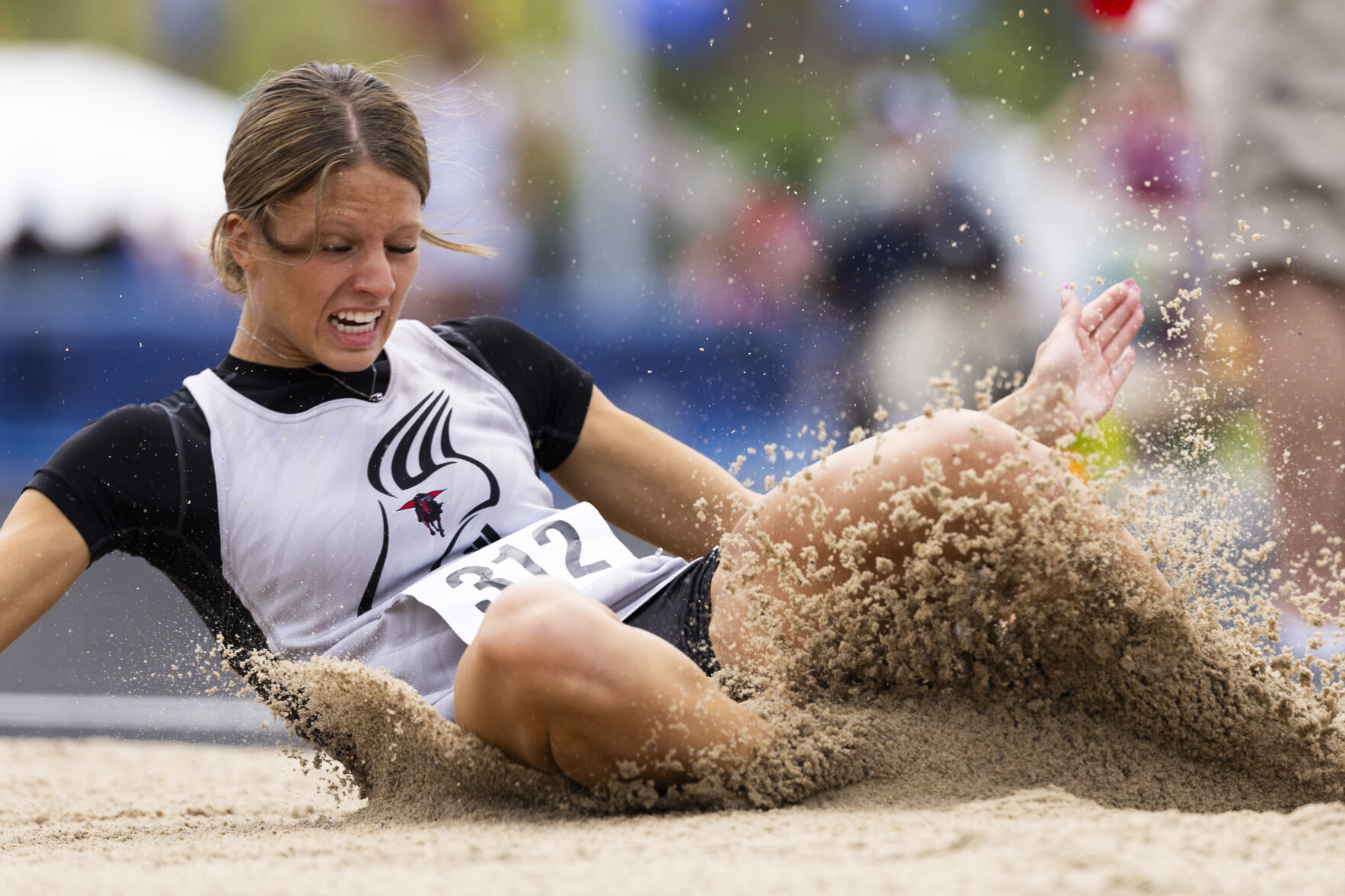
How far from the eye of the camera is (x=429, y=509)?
1.89 m

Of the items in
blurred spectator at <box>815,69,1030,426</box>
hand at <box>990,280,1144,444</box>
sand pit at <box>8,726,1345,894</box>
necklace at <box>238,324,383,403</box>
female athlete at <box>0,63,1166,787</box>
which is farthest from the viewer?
blurred spectator at <box>815,69,1030,426</box>

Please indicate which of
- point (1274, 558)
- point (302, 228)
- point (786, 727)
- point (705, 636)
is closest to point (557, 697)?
point (786, 727)

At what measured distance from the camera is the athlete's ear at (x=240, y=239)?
1972 millimetres

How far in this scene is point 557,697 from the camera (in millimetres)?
1384

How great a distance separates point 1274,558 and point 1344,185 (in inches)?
36.5

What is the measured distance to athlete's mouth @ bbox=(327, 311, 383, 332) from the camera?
6.32ft

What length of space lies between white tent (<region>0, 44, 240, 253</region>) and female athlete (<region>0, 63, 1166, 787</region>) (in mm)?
4144

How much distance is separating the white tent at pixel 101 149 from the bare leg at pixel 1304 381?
4.45m

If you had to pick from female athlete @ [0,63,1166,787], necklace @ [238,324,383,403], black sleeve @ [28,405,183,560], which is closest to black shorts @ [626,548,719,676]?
female athlete @ [0,63,1166,787]

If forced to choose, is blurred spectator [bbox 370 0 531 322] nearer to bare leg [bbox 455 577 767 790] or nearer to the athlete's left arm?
the athlete's left arm

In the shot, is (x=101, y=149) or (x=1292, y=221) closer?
(x=1292, y=221)

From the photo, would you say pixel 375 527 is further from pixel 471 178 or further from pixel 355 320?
pixel 471 178

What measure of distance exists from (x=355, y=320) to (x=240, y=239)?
0.23m

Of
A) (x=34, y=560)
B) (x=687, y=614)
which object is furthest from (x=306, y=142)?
(x=687, y=614)
